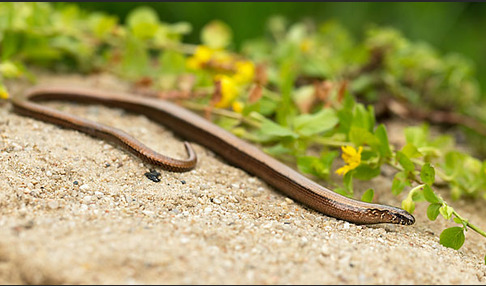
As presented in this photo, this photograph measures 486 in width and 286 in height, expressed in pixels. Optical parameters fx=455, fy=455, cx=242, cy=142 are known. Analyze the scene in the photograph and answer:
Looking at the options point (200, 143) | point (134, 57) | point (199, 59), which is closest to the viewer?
point (200, 143)

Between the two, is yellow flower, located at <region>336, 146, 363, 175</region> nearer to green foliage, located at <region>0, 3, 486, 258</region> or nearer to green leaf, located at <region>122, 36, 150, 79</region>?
green foliage, located at <region>0, 3, 486, 258</region>

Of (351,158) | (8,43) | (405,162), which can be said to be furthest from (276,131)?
(8,43)

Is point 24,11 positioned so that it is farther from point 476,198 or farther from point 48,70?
point 476,198

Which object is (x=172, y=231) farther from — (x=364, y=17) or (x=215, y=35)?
(x=364, y=17)

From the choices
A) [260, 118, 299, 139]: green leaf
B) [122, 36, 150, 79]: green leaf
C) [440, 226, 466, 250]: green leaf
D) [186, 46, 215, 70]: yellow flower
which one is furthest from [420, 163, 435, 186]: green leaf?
[122, 36, 150, 79]: green leaf

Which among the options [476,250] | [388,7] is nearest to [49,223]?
[476,250]

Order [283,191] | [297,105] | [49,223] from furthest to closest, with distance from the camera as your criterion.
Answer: [297,105] → [283,191] → [49,223]
